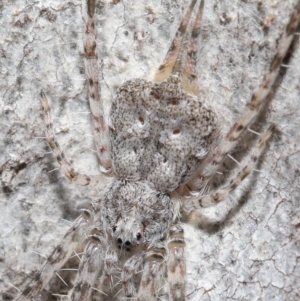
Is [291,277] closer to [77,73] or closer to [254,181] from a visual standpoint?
[254,181]

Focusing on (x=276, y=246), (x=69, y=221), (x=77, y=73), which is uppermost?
(x=77, y=73)

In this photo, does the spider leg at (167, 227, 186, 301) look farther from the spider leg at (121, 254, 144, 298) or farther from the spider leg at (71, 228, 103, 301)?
the spider leg at (71, 228, 103, 301)

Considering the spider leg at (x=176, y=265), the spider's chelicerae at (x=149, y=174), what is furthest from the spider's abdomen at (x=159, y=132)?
the spider leg at (x=176, y=265)

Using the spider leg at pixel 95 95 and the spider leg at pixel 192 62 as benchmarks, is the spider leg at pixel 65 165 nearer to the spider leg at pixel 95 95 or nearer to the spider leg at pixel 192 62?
the spider leg at pixel 95 95

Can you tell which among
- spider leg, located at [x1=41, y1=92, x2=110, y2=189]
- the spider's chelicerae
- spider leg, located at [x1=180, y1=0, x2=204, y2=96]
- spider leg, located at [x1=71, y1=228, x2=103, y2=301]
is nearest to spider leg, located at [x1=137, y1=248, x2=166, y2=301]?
the spider's chelicerae

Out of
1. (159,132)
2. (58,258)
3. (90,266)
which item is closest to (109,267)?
(90,266)

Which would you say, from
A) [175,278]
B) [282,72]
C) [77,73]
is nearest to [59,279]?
[175,278]

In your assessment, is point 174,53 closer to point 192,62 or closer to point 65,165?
point 192,62
